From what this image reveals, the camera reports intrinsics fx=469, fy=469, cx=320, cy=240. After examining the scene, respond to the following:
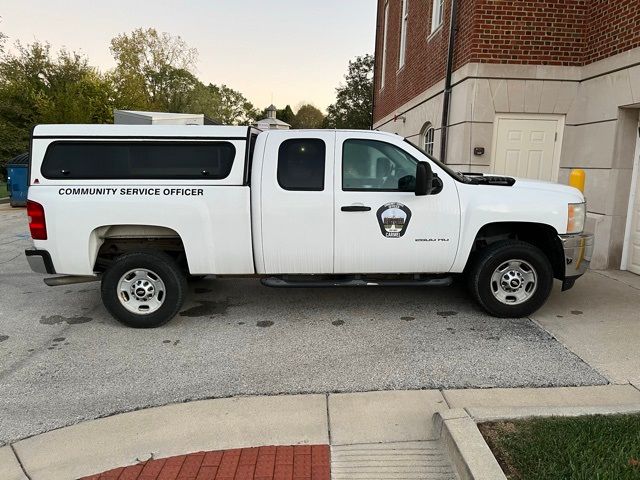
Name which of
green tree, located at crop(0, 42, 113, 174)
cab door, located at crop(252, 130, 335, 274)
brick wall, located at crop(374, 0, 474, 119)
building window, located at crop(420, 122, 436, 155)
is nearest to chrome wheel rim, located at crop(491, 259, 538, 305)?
cab door, located at crop(252, 130, 335, 274)

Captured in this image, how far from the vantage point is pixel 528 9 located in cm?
792

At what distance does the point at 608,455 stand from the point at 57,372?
4129mm

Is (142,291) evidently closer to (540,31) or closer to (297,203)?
(297,203)

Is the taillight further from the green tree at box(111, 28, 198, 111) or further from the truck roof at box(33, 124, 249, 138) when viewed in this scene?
the green tree at box(111, 28, 198, 111)

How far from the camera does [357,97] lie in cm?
4178

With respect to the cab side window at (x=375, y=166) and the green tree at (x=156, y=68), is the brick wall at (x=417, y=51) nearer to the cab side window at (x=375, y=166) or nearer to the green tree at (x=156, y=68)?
the cab side window at (x=375, y=166)

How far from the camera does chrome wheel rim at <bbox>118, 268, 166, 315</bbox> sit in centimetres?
491

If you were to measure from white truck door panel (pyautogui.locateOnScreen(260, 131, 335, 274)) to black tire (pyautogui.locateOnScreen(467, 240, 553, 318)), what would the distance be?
5.31ft

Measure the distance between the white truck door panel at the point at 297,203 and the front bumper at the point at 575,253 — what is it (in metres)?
2.50

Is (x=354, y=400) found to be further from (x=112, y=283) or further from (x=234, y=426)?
(x=112, y=283)

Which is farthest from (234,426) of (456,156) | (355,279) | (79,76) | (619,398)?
(79,76)

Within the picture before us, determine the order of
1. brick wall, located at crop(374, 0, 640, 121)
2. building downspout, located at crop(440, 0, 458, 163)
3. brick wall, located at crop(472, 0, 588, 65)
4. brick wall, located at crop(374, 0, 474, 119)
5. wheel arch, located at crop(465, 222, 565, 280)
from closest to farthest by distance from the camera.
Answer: wheel arch, located at crop(465, 222, 565, 280) < brick wall, located at crop(374, 0, 640, 121) < brick wall, located at crop(472, 0, 588, 65) < brick wall, located at crop(374, 0, 474, 119) < building downspout, located at crop(440, 0, 458, 163)

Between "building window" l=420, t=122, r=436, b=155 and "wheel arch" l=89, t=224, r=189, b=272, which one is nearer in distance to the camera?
"wheel arch" l=89, t=224, r=189, b=272

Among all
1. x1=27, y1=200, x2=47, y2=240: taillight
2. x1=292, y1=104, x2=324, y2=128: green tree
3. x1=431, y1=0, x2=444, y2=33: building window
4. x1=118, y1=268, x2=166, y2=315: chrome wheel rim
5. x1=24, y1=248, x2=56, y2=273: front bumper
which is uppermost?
x1=292, y1=104, x2=324, y2=128: green tree
